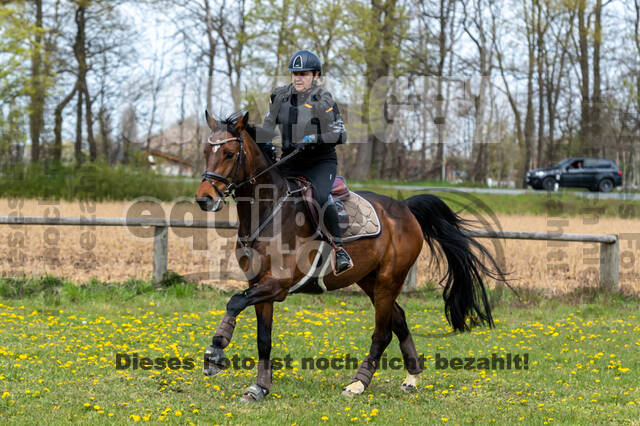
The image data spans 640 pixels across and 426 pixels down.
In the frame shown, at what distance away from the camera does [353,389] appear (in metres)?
5.60

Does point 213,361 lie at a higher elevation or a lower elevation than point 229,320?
lower

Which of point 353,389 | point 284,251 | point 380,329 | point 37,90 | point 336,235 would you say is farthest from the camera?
point 37,90

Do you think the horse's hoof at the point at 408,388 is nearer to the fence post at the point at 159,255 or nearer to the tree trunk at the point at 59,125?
the fence post at the point at 159,255

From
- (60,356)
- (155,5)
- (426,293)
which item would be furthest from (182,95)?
(60,356)

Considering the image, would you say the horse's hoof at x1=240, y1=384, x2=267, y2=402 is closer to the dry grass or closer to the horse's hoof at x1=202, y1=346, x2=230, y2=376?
the horse's hoof at x1=202, y1=346, x2=230, y2=376

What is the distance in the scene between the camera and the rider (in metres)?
5.45

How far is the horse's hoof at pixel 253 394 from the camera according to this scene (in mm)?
5234

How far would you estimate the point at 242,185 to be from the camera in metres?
5.22

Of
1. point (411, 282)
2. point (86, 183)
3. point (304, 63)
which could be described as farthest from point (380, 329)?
point (86, 183)

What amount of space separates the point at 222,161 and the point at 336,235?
4.51 feet

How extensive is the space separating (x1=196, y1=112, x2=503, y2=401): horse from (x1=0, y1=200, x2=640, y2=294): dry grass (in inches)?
119

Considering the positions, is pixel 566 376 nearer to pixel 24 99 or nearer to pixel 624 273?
pixel 624 273

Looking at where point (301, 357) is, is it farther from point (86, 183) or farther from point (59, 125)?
point (59, 125)

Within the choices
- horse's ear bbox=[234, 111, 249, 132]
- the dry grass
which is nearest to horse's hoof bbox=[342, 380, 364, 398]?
horse's ear bbox=[234, 111, 249, 132]
